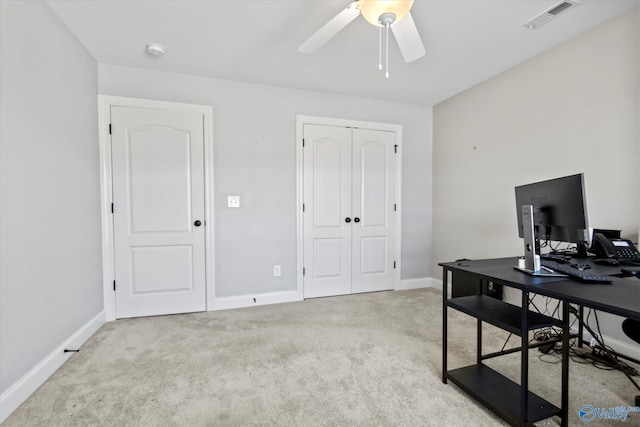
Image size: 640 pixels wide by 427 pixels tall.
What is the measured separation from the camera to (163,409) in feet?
5.42

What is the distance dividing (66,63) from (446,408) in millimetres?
3472

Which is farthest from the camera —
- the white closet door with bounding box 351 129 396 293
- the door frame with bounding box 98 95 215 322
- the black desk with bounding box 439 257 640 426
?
the white closet door with bounding box 351 129 396 293

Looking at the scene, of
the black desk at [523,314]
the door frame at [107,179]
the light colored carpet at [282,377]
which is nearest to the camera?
the black desk at [523,314]

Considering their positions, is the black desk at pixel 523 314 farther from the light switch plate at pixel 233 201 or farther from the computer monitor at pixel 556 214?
the light switch plate at pixel 233 201

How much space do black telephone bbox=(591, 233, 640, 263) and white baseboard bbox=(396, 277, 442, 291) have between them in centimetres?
215

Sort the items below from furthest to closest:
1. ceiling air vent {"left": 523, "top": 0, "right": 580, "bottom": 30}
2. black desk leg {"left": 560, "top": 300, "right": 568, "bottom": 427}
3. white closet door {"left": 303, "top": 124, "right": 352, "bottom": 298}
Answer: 1. white closet door {"left": 303, "top": 124, "right": 352, "bottom": 298}
2. ceiling air vent {"left": 523, "top": 0, "right": 580, "bottom": 30}
3. black desk leg {"left": 560, "top": 300, "right": 568, "bottom": 427}

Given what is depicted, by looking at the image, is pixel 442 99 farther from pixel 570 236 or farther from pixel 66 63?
pixel 66 63

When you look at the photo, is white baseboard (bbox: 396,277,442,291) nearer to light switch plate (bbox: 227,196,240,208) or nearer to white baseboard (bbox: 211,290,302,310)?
white baseboard (bbox: 211,290,302,310)

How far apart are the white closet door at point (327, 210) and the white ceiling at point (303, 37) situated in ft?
2.21

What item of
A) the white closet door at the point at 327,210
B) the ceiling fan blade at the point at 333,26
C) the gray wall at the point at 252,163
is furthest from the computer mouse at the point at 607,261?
the gray wall at the point at 252,163

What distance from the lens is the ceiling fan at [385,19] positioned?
1.56 metres

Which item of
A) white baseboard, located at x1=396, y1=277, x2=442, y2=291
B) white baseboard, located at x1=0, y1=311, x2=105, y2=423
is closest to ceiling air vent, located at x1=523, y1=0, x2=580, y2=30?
white baseboard, located at x1=396, y1=277, x2=442, y2=291

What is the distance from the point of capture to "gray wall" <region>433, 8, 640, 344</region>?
2.21m

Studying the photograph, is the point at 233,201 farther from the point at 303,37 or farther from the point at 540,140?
the point at 540,140
